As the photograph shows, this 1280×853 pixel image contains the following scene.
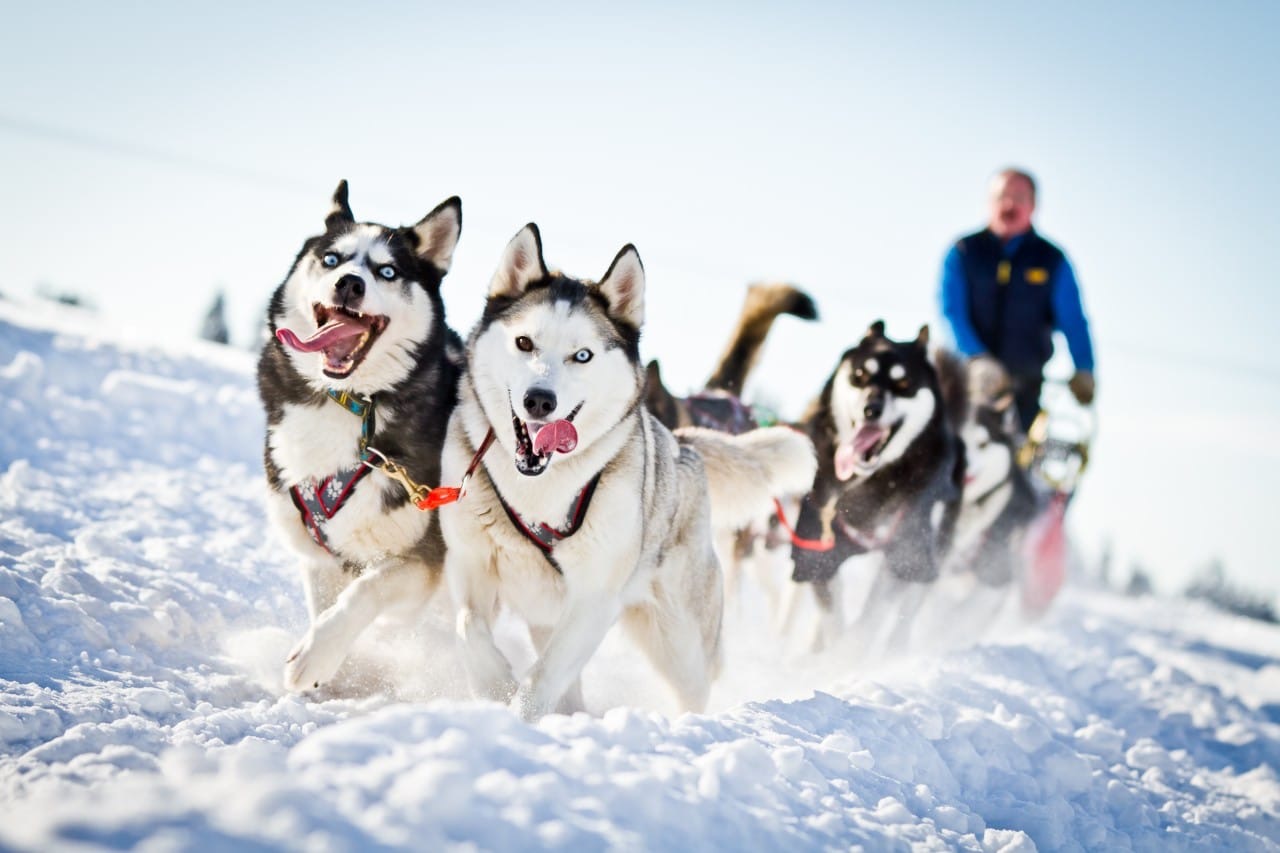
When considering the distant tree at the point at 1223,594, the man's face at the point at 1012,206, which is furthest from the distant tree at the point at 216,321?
the distant tree at the point at 1223,594

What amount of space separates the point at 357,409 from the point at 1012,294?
5117 mm

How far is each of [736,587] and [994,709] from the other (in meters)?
1.85

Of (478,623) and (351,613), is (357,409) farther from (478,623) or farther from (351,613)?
(478,623)

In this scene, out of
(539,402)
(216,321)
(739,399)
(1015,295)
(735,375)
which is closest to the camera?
A: (539,402)

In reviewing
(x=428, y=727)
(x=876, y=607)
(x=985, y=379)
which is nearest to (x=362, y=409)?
(x=428, y=727)

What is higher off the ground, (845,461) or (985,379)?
(985,379)

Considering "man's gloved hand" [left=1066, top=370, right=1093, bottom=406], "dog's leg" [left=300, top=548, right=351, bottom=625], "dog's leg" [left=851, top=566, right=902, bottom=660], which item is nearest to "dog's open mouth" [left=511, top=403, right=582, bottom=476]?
"dog's leg" [left=300, top=548, right=351, bottom=625]

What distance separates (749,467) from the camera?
396 centimetres

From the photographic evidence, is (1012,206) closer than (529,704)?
No

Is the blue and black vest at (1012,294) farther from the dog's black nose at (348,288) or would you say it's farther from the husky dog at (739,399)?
the dog's black nose at (348,288)

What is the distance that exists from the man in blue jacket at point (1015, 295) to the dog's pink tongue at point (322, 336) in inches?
189

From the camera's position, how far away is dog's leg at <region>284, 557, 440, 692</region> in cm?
275

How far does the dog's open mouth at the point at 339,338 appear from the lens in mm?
2898

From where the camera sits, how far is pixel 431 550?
3182mm
